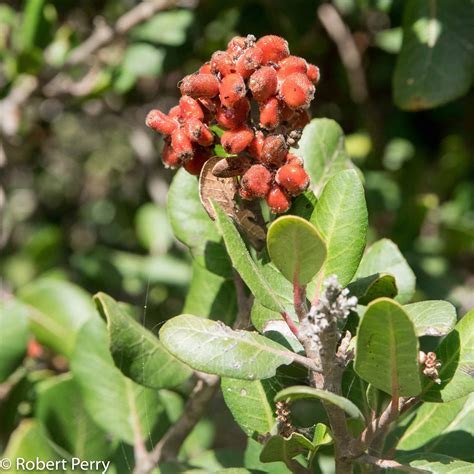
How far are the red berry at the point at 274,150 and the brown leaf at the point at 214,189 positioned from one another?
0.09 m

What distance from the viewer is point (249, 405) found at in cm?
131

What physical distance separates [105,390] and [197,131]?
2.29ft

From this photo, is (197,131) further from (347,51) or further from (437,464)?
(347,51)

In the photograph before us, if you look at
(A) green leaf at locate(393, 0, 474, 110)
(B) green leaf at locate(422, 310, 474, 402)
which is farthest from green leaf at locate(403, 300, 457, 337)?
(A) green leaf at locate(393, 0, 474, 110)

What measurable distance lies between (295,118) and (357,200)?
0.16 meters

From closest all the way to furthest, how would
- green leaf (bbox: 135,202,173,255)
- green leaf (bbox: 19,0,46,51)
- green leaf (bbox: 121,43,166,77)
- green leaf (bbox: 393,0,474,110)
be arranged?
green leaf (bbox: 393,0,474,110) → green leaf (bbox: 19,0,46,51) → green leaf (bbox: 121,43,166,77) → green leaf (bbox: 135,202,173,255)

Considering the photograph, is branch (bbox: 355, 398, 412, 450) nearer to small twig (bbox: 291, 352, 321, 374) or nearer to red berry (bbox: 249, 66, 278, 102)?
small twig (bbox: 291, 352, 321, 374)

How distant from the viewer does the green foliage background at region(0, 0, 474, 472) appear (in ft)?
6.74

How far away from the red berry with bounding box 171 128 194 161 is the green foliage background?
80 centimetres

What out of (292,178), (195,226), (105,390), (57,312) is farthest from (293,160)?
(57,312)

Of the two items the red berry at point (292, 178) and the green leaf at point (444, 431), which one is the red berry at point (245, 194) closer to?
the red berry at point (292, 178)

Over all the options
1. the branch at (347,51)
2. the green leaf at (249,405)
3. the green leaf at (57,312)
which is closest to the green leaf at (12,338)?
the green leaf at (57,312)

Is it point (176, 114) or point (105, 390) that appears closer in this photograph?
point (176, 114)

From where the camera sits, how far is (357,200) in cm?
121
